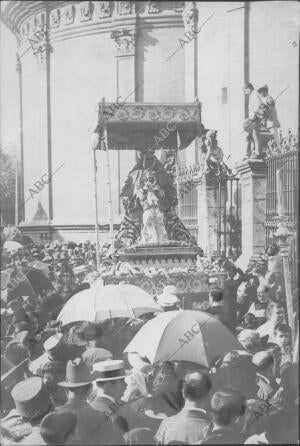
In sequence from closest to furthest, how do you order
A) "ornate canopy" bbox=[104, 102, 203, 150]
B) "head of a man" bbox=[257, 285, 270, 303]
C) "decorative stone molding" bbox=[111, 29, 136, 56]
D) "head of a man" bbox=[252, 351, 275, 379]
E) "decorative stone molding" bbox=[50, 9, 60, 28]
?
"head of a man" bbox=[252, 351, 275, 379]
"head of a man" bbox=[257, 285, 270, 303]
"ornate canopy" bbox=[104, 102, 203, 150]
"decorative stone molding" bbox=[111, 29, 136, 56]
"decorative stone molding" bbox=[50, 9, 60, 28]

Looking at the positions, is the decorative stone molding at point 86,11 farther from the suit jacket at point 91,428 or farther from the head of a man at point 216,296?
the suit jacket at point 91,428

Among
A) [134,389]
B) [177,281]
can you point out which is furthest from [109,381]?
[177,281]

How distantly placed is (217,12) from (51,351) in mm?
14761

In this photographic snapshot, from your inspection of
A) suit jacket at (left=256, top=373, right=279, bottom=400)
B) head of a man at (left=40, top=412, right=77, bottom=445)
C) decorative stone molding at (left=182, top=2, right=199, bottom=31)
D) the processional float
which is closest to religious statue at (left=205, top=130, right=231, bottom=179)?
the processional float

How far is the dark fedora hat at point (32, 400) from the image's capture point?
4145 mm

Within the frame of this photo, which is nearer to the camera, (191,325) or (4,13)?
(191,325)

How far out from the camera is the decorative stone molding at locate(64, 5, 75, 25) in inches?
839

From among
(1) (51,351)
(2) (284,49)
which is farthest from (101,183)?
(1) (51,351)

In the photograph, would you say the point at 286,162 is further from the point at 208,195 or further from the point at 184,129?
the point at 208,195

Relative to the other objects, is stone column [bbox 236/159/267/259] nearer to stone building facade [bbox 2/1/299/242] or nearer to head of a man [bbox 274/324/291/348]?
head of a man [bbox 274/324/291/348]

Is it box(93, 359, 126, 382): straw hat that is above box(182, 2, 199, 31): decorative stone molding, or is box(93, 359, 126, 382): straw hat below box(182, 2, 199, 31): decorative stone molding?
below

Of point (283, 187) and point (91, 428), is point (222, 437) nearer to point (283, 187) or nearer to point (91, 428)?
point (91, 428)

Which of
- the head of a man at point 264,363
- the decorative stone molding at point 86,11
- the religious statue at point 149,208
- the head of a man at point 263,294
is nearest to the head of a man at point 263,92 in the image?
the religious statue at point 149,208

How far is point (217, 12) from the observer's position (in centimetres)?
1741
